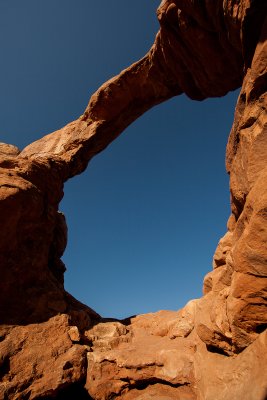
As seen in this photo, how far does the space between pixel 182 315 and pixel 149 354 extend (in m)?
4.01

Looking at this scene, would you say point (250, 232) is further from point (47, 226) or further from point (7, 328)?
point (47, 226)

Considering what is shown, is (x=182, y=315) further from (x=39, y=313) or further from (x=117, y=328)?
(x=39, y=313)

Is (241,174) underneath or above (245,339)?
above

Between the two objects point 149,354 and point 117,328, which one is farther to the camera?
point 117,328

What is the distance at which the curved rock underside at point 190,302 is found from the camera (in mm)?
7742

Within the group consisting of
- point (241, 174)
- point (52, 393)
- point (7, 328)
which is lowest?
point (52, 393)

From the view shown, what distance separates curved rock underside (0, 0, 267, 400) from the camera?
7.74 meters

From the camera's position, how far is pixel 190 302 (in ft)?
54.1

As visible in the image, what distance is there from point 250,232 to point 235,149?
4084 mm

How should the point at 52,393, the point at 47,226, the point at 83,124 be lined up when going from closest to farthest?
the point at 52,393 < the point at 47,226 < the point at 83,124

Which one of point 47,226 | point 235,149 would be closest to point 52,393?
point 47,226

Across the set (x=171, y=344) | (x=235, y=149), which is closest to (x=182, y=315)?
(x=171, y=344)

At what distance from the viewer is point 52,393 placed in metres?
11.1

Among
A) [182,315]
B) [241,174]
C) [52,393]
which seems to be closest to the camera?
[241,174]
